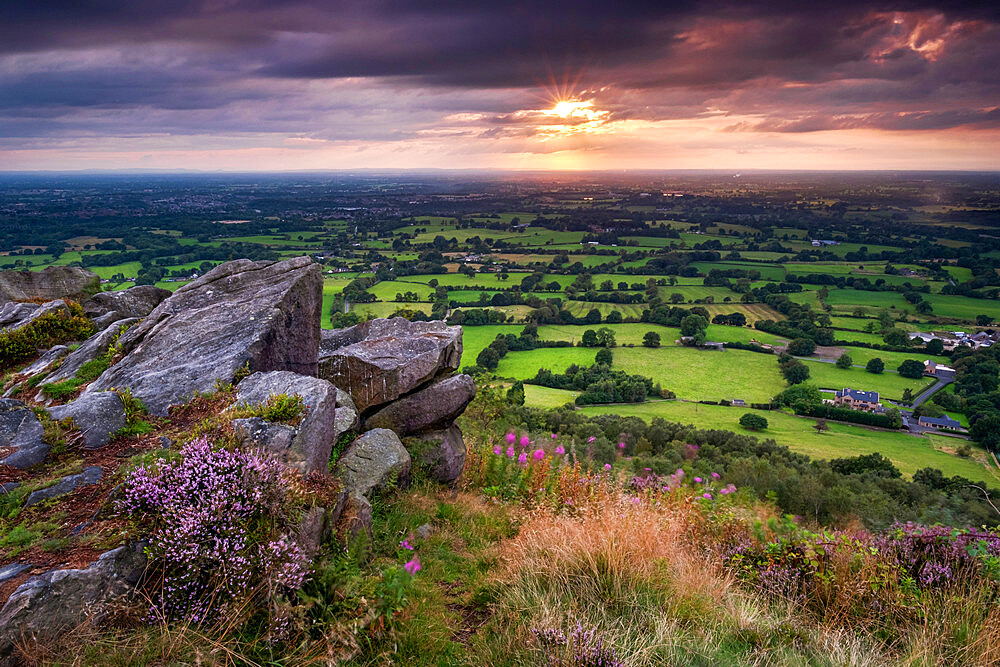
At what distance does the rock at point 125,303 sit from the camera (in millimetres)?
13828

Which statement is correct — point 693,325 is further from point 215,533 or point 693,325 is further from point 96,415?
point 215,533

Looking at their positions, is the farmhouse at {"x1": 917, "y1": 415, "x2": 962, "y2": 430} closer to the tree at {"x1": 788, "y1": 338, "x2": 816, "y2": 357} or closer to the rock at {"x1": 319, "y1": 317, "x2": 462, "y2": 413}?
the tree at {"x1": 788, "y1": 338, "x2": 816, "y2": 357}

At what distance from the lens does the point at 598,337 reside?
75500 millimetres

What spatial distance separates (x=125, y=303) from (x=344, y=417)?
32.7 feet

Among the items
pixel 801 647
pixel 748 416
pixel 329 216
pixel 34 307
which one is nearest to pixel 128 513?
pixel 801 647

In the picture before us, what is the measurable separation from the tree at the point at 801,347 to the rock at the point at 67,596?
78.6m

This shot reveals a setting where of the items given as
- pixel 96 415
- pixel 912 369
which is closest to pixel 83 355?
pixel 96 415

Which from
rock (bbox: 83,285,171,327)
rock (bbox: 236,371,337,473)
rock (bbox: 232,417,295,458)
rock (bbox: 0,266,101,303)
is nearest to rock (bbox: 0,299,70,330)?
rock (bbox: 83,285,171,327)

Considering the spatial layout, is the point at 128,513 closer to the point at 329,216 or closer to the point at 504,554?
the point at 504,554

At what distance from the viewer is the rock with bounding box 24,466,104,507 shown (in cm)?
500

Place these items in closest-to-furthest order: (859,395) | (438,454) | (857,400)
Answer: (438,454) < (857,400) < (859,395)

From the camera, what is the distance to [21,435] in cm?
593

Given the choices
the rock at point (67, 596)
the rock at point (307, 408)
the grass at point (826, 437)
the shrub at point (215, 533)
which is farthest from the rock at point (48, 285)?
the grass at point (826, 437)

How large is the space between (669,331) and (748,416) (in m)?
31.2
